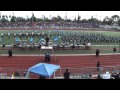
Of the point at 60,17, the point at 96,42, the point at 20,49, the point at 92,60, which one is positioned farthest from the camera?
the point at 60,17

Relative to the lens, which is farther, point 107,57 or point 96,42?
point 96,42

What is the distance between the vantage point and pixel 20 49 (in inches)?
1062

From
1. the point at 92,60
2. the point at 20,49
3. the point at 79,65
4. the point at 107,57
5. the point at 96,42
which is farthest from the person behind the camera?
the point at 96,42

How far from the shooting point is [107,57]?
75.7 ft

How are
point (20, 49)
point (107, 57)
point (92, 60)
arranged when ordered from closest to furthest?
point (92, 60) < point (107, 57) < point (20, 49)
